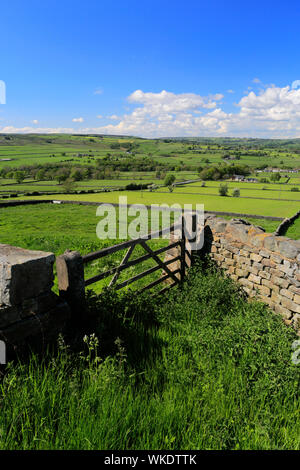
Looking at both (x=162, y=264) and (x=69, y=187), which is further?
(x=69, y=187)

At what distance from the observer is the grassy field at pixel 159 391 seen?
88.0 inches

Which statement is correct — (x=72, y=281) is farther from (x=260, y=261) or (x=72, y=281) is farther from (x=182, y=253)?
(x=260, y=261)

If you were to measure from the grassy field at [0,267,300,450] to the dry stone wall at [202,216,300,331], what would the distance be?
59.6 inches

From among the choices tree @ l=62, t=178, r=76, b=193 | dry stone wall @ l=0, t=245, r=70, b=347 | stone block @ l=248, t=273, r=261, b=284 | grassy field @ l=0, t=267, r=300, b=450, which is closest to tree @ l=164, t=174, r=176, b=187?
tree @ l=62, t=178, r=76, b=193

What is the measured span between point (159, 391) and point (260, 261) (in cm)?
431

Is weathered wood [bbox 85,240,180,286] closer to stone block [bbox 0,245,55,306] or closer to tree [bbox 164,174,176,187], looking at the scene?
stone block [bbox 0,245,55,306]

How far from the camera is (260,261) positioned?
6273 mm

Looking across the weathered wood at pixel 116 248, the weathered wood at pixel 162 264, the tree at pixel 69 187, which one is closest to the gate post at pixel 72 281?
the weathered wood at pixel 116 248

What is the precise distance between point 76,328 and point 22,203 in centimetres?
4488

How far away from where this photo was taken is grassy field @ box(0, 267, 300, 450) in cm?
224

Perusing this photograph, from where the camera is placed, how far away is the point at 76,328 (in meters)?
3.93

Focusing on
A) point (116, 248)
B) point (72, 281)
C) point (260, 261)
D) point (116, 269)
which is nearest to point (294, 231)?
point (260, 261)
